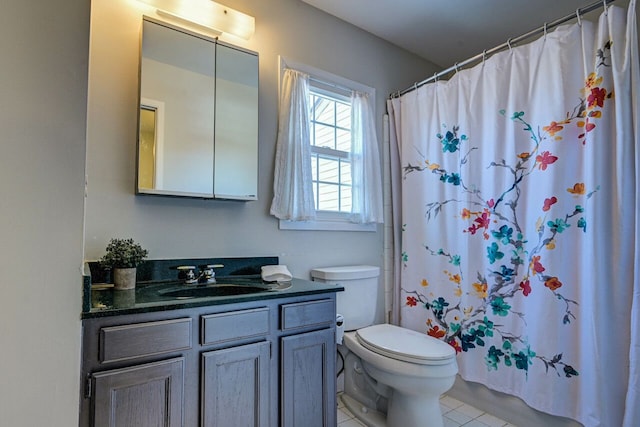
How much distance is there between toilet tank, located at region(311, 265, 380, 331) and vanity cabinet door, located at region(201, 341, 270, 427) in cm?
75

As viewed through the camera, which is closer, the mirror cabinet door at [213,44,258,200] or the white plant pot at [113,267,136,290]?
the white plant pot at [113,267,136,290]

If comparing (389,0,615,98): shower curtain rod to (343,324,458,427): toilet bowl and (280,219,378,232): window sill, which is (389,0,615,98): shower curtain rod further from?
(343,324,458,427): toilet bowl

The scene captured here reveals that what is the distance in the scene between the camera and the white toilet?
1560mm

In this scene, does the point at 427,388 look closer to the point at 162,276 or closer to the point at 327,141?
the point at 162,276

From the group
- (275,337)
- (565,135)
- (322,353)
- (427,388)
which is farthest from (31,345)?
(565,135)

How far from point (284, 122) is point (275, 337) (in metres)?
1.21

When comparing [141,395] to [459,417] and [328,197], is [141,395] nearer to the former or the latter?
[328,197]

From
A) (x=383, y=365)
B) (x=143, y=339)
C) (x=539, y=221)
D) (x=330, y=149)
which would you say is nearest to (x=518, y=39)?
(x=539, y=221)

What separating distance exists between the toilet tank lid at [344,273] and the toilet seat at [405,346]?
12.2 inches

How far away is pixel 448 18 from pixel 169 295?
2.38 meters

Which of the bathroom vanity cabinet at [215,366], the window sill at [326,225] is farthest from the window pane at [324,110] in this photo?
the bathroom vanity cabinet at [215,366]

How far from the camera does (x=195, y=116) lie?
1.71 m

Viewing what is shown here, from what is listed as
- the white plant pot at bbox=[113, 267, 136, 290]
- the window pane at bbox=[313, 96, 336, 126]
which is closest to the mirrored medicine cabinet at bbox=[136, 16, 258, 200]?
the white plant pot at bbox=[113, 267, 136, 290]

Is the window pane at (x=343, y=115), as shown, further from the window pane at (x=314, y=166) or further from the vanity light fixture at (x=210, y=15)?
the vanity light fixture at (x=210, y=15)
